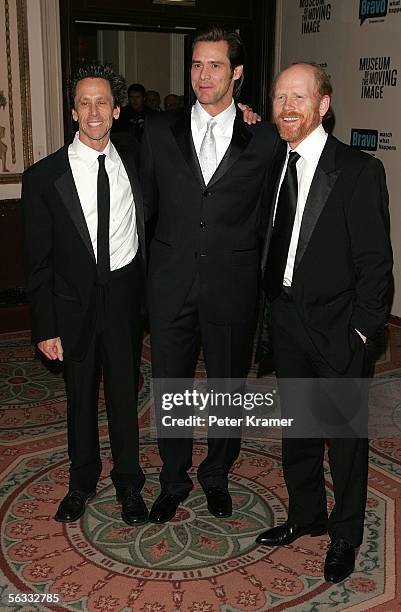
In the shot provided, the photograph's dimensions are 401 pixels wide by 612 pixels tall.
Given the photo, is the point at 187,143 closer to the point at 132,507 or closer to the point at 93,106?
the point at 93,106

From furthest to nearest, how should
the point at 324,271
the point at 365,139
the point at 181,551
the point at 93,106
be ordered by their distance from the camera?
the point at 365,139
the point at 181,551
the point at 93,106
the point at 324,271

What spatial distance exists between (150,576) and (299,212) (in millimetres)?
1573

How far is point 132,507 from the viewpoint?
3135 mm

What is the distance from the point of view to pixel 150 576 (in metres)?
2.78

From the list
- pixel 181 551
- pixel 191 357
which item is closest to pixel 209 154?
pixel 191 357

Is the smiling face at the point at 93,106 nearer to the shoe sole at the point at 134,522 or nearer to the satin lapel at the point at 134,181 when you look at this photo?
the satin lapel at the point at 134,181

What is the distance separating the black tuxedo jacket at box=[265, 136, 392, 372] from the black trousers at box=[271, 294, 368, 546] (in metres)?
0.07

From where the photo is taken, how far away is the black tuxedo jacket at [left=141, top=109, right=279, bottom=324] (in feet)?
9.41

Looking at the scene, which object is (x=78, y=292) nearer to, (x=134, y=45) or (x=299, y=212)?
(x=299, y=212)

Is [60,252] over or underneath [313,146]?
underneath

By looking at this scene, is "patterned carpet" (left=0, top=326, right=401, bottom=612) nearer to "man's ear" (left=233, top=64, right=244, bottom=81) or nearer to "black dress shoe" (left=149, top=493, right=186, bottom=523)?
"black dress shoe" (left=149, top=493, right=186, bottom=523)

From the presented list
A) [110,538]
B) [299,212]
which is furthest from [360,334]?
[110,538]

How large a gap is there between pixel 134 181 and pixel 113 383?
0.89 meters

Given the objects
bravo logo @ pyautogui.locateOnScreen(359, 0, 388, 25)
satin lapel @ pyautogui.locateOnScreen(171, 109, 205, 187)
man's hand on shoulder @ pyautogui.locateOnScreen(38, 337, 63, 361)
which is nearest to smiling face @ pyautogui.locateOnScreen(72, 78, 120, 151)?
satin lapel @ pyautogui.locateOnScreen(171, 109, 205, 187)
